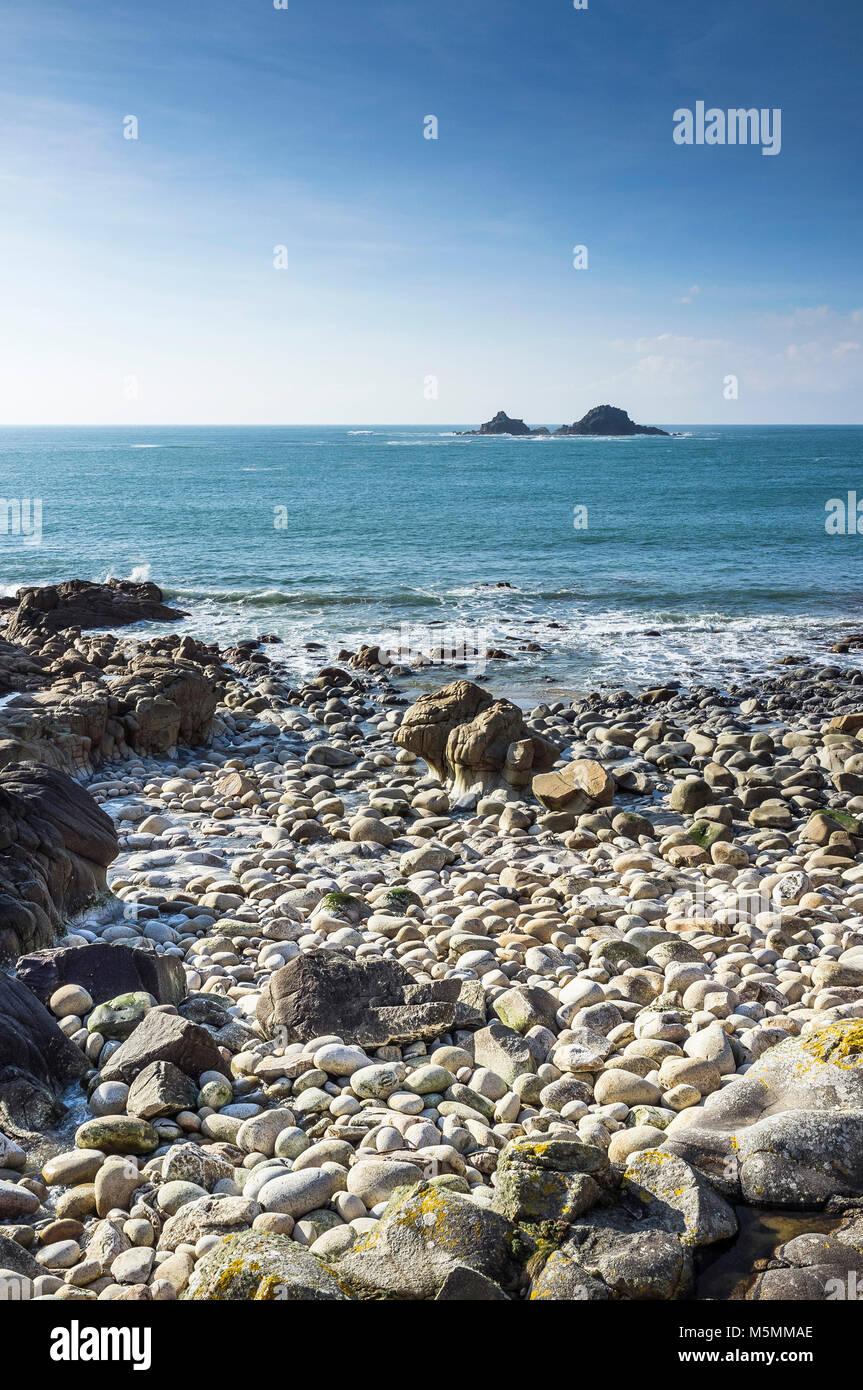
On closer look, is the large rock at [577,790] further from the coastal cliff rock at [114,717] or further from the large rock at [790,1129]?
the large rock at [790,1129]

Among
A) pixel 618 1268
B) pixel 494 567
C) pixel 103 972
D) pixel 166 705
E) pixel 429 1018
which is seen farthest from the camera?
pixel 494 567

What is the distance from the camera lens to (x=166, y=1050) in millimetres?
4992

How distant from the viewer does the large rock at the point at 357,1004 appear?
5668 mm

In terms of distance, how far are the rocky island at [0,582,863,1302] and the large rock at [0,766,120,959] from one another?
0.12 ft

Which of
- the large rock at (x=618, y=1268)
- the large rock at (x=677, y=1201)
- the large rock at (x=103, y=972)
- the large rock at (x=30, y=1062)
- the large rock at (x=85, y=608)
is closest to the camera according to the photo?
the large rock at (x=618, y=1268)

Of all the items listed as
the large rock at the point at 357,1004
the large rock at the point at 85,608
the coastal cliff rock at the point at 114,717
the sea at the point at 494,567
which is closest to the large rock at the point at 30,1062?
the large rock at the point at 357,1004

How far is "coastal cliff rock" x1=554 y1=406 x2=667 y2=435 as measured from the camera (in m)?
181

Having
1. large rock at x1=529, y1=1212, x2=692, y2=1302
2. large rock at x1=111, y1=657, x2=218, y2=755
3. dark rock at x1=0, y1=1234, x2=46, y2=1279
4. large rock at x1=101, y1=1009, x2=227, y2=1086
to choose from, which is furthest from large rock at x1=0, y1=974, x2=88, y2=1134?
large rock at x1=111, y1=657, x2=218, y2=755

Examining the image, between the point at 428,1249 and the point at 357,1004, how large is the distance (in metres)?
2.48

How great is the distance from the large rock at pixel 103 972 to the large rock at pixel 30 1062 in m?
0.54

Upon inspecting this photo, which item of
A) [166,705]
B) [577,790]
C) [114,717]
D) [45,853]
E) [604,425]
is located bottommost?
[577,790]

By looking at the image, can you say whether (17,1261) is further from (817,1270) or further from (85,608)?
(85,608)

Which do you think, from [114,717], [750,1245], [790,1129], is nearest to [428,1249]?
[750,1245]

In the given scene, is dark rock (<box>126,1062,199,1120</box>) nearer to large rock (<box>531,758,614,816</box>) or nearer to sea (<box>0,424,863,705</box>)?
large rock (<box>531,758,614,816</box>)
